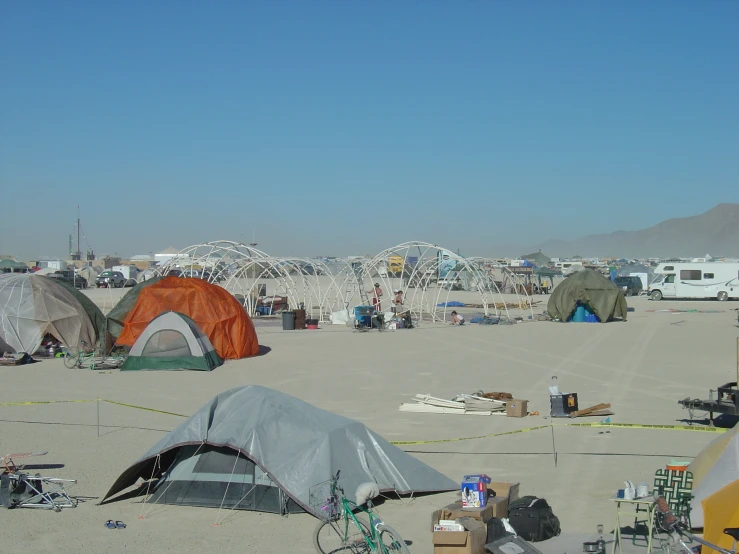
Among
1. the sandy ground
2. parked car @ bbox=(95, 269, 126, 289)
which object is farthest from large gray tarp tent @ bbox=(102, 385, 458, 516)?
parked car @ bbox=(95, 269, 126, 289)

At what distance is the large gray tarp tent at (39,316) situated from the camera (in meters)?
22.2

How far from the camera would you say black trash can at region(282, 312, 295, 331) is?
30062 millimetres

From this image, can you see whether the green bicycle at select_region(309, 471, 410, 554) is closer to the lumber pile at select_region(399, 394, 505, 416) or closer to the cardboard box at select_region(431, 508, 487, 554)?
the cardboard box at select_region(431, 508, 487, 554)

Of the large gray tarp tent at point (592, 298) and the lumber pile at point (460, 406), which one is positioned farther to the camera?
the large gray tarp tent at point (592, 298)

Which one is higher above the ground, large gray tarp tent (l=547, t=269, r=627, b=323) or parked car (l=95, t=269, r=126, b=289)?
parked car (l=95, t=269, r=126, b=289)

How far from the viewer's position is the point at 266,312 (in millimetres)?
36094

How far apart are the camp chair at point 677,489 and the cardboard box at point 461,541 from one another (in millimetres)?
1749

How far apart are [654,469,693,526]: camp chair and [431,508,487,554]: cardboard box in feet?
5.74

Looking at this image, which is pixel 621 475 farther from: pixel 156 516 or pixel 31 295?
pixel 31 295

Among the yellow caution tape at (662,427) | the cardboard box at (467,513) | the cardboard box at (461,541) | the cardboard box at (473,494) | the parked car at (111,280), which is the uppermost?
the parked car at (111,280)

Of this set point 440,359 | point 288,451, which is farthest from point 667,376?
point 288,451

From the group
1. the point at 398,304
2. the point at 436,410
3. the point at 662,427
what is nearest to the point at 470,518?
the point at 662,427

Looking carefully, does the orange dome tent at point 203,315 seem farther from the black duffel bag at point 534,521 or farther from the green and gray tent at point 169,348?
the black duffel bag at point 534,521

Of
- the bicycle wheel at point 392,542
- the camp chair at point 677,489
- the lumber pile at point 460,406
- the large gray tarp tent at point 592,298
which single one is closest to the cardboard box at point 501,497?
the bicycle wheel at point 392,542
